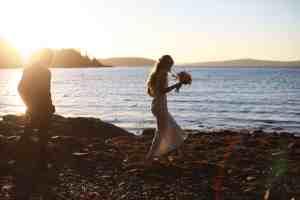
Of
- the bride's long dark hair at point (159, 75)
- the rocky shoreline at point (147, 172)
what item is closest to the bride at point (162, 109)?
the bride's long dark hair at point (159, 75)

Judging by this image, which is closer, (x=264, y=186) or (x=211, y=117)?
(x=264, y=186)

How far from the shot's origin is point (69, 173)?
10430mm

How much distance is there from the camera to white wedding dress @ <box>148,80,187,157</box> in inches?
427

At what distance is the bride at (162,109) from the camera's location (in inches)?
410

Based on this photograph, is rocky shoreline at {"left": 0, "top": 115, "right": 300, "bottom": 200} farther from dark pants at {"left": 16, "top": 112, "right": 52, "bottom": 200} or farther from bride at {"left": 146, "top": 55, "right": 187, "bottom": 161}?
bride at {"left": 146, "top": 55, "right": 187, "bottom": 161}

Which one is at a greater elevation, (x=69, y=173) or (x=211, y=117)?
(x=69, y=173)

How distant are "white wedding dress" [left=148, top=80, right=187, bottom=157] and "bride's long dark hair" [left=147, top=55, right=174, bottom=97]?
0.30 meters

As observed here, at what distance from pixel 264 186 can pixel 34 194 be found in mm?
4060

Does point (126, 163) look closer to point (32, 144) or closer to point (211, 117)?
point (32, 144)

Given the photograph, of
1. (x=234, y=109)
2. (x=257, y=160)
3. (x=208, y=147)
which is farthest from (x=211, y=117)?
(x=257, y=160)

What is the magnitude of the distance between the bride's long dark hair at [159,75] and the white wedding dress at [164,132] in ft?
0.97

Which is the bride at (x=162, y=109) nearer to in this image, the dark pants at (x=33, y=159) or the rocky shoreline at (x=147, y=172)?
Result: the rocky shoreline at (x=147, y=172)

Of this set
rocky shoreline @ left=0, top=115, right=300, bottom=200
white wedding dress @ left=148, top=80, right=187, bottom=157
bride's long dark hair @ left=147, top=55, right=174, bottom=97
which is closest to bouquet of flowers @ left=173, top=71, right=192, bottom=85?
bride's long dark hair @ left=147, top=55, right=174, bottom=97

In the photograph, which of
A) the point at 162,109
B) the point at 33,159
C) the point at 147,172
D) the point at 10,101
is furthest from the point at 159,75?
the point at 10,101
